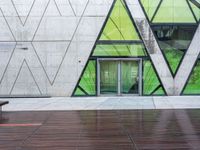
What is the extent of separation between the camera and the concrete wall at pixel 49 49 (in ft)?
70.9

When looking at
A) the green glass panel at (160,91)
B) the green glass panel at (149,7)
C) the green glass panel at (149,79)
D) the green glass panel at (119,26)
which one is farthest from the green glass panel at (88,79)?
the green glass panel at (149,7)

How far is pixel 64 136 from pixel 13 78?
44.2 ft

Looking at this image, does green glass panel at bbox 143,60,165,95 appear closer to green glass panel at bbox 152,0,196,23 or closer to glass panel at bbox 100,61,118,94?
glass panel at bbox 100,61,118,94

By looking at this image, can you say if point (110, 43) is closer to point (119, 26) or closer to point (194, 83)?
point (119, 26)

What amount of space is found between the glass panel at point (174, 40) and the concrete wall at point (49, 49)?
12.2 feet

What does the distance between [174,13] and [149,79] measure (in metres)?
4.42

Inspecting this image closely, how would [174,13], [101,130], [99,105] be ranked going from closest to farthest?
[101,130], [99,105], [174,13]

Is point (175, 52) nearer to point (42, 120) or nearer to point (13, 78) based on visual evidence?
point (13, 78)

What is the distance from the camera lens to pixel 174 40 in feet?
71.5

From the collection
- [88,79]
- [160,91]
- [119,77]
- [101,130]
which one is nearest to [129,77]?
[119,77]

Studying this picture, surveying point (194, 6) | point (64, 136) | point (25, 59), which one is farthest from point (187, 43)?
point (64, 136)

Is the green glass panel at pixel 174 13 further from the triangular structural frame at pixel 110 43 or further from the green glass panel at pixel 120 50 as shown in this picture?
the green glass panel at pixel 120 50

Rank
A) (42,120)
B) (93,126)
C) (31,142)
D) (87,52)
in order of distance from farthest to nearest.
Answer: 1. (87,52)
2. (42,120)
3. (93,126)
4. (31,142)

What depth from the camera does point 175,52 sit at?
856 inches
